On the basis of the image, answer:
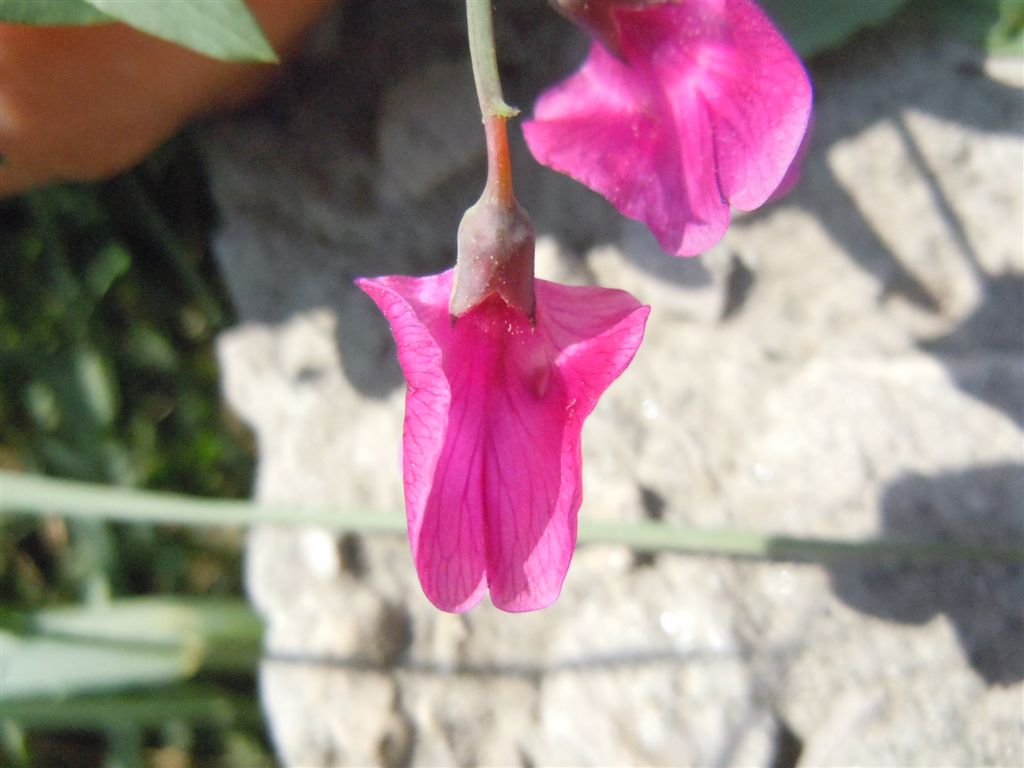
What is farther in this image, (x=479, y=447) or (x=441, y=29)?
(x=441, y=29)

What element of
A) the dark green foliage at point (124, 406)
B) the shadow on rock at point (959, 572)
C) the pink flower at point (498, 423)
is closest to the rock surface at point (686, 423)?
the shadow on rock at point (959, 572)

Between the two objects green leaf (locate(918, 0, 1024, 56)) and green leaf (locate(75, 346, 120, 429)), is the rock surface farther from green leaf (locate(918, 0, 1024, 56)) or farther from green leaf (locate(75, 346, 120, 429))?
green leaf (locate(75, 346, 120, 429))

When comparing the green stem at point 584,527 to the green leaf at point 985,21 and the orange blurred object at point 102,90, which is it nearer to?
the orange blurred object at point 102,90

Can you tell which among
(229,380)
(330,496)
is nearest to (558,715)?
(330,496)

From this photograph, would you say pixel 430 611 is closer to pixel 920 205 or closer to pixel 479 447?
pixel 479 447

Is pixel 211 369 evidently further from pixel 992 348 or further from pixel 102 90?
pixel 992 348
